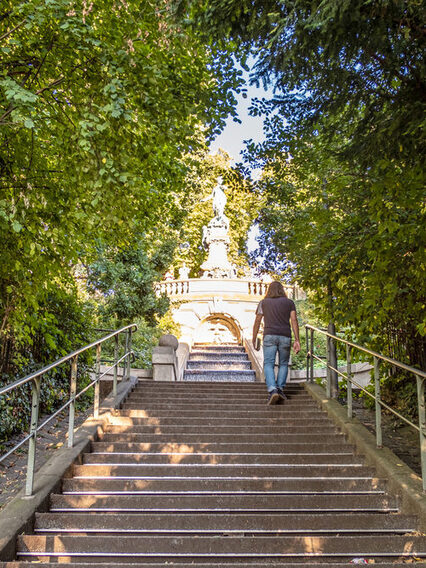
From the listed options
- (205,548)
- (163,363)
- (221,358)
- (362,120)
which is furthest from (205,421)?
(221,358)

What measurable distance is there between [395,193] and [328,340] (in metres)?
3.47

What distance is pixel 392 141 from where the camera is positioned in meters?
4.35

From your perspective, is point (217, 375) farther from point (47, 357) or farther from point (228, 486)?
point (228, 486)

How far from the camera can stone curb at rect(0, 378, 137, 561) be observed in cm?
308

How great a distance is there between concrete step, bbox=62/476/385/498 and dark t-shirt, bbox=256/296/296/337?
278cm

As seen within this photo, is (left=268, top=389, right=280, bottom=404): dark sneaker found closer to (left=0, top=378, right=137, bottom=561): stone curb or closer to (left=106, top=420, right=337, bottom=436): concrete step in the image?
(left=106, top=420, right=337, bottom=436): concrete step

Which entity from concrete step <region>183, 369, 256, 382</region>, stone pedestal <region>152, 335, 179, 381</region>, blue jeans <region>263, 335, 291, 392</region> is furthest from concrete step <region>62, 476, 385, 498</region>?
concrete step <region>183, 369, 256, 382</region>

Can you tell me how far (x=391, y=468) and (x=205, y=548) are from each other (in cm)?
191

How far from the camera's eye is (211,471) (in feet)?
14.6

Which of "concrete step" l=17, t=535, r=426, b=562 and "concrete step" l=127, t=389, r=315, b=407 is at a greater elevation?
"concrete step" l=127, t=389, r=315, b=407

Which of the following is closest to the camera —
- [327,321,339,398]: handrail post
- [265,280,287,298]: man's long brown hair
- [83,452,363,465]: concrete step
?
[83,452,363,465]: concrete step

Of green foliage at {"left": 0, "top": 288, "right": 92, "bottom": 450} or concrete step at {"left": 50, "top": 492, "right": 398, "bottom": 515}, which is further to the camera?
green foliage at {"left": 0, "top": 288, "right": 92, "bottom": 450}

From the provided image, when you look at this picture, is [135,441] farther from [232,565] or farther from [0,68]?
[0,68]

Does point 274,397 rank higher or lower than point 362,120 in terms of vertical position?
lower
